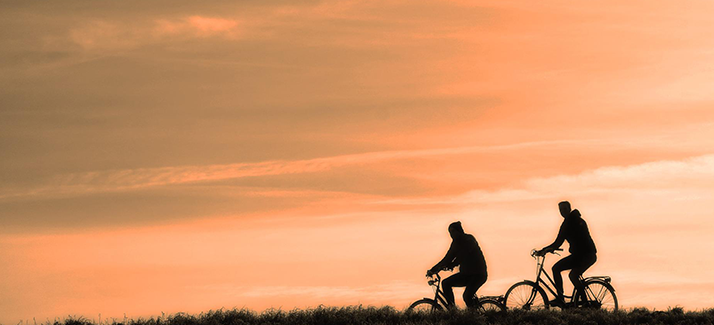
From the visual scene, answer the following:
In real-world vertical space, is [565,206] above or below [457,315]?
above

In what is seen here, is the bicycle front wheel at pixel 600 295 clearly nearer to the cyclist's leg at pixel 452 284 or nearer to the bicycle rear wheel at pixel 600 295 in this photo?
the bicycle rear wheel at pixel 600 295

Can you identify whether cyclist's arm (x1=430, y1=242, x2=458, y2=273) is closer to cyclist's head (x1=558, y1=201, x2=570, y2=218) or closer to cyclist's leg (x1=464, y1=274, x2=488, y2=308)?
cyclist's leg (x1=464, y1=274, x2=488, y2=308)

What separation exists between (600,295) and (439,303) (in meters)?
3.53

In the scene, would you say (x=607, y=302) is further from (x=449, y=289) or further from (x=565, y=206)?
(x=449, y=289)

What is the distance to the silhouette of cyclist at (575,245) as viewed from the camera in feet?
60.1

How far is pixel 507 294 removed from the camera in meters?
18.9

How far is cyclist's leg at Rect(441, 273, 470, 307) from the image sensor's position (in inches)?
730

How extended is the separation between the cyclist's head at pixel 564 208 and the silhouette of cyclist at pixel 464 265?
1.97 metres

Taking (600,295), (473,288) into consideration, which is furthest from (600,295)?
(473,288)

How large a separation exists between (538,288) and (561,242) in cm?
119

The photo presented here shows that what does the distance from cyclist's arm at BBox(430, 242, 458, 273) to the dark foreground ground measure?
1.04 m

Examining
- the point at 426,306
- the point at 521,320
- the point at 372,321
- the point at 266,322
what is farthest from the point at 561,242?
the point at 266,322

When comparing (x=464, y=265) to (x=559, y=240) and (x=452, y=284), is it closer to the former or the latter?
(x=452, y=284)

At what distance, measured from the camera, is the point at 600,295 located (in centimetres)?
1862
